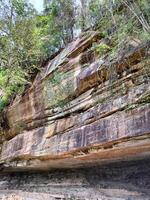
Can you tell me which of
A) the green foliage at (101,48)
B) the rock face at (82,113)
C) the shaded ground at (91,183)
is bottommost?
the shaded ground at (91,183)

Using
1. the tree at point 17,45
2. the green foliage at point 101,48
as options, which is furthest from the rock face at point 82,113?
the tree at point 17,45

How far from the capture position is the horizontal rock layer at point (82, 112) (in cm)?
577

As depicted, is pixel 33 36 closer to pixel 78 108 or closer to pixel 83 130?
pixel 78 108

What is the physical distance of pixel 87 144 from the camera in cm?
633

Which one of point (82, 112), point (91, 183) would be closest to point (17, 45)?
point (82, 112)

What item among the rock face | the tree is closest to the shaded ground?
the rock face

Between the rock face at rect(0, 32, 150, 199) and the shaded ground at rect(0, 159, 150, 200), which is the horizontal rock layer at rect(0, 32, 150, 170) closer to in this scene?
the rock face at rect(0, 32, 150, 199)

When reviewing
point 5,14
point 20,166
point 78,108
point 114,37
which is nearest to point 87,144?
point 78,108

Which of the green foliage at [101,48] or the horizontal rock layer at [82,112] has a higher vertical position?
the green foliage at [101,48]

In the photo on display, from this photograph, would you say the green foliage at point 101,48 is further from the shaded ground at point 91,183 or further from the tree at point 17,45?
the tree at point 17,45

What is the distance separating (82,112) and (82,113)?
0.21 ft

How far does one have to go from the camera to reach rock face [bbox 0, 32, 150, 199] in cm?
578

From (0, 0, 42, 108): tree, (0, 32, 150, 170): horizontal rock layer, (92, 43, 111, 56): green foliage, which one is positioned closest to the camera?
(0, 32, 150, 170): horizontal rock layer

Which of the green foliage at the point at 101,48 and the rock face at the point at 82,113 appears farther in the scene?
the green foliage at the point at 101,48
